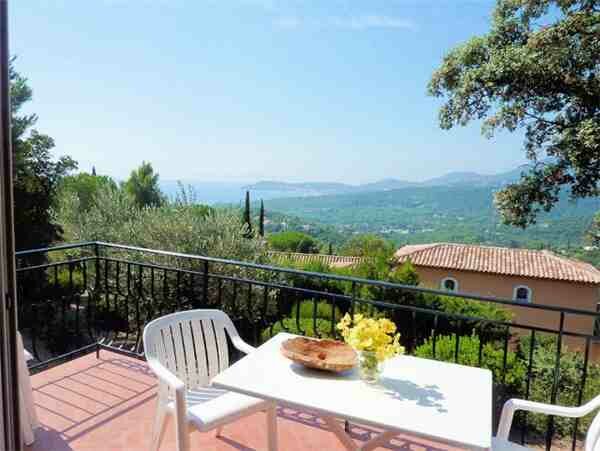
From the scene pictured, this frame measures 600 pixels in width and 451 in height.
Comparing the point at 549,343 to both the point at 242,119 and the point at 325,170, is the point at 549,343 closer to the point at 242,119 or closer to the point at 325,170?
the point at 242,119

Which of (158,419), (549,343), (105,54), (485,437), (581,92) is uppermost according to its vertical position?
(105,54)

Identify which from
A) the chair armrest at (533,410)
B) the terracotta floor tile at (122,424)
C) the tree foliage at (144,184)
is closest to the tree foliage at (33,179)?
the tree foliage at (144,184)

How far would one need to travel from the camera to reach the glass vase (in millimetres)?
1689

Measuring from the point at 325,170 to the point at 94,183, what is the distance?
59.6 feet

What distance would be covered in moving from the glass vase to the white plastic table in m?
0.03

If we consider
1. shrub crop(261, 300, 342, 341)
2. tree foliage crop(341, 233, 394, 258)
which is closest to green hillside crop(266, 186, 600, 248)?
tree foliage crop(341, 233, 394, 258)

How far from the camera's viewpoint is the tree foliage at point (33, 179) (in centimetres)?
1147

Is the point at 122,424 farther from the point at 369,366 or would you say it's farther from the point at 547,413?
the point at 547,413

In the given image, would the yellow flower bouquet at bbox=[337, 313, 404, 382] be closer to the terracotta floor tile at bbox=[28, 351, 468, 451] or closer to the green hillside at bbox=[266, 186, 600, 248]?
the terracotta floor tile at bbox=[28, 351, 468, 451]

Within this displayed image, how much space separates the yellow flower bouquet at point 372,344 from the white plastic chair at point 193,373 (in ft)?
1.96

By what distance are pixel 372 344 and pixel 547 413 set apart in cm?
77

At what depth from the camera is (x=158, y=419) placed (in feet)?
6.67

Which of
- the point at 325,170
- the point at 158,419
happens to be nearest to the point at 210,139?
the point at 325,170

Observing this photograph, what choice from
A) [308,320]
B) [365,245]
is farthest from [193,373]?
[365,245]
